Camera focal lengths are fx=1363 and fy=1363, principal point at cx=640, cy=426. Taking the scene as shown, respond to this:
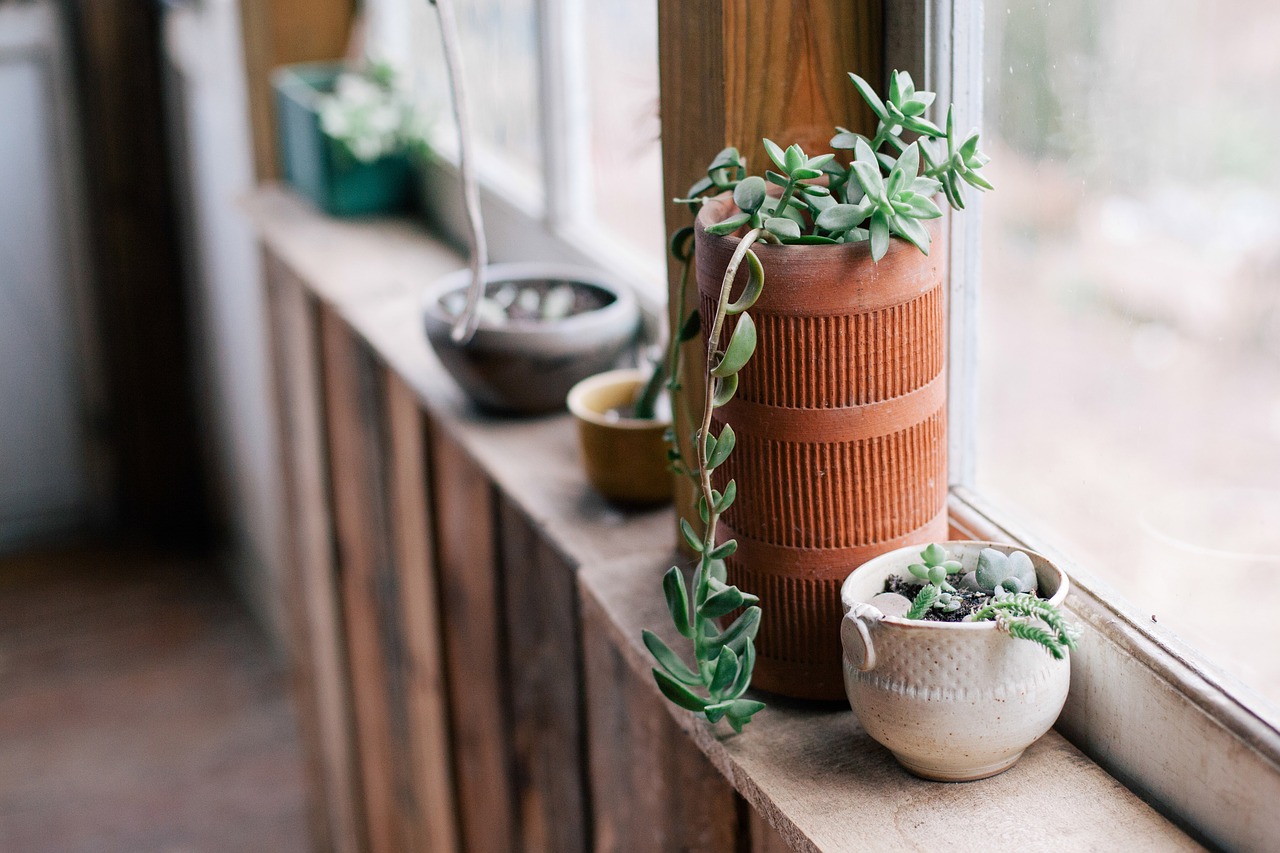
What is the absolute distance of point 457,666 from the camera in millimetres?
1630

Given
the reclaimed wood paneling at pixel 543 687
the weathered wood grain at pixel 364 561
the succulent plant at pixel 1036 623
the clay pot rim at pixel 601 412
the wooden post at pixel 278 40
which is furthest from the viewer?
the wooden post at pixel 278 40

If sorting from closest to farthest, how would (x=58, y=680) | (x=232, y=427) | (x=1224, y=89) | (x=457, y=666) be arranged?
(x=1224, y=89) → (x=457, y=666) → (x=58, y=680) → (x=232, y=427)

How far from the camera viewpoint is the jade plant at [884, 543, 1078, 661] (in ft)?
2.23

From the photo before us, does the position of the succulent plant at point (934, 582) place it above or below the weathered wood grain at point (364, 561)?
above

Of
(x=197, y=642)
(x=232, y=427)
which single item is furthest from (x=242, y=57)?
(x=197, y=642)

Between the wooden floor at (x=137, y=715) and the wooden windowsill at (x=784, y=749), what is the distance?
1.65 metres

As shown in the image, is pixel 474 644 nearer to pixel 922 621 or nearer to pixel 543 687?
pixel 543 687

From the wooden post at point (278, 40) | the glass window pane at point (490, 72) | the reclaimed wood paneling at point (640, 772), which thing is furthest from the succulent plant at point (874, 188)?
the wooden post at point (278, 40)

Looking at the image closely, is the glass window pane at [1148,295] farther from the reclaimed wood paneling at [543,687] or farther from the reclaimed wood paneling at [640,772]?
the reclaimed wood paneling at [543,687]

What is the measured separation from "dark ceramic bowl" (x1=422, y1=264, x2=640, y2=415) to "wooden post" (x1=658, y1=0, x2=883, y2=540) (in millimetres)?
444

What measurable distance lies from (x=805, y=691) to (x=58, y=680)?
291 cm

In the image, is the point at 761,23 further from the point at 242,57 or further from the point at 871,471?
the point at 242,57

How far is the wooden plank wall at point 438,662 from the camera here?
3.78 feet

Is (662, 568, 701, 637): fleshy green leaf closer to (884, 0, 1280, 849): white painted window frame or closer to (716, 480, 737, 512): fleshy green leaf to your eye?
(716, 480, 737, 512): fleshy green leaf
